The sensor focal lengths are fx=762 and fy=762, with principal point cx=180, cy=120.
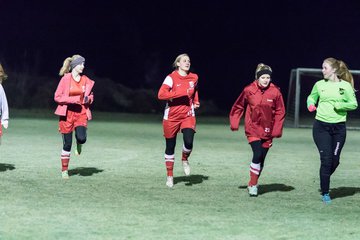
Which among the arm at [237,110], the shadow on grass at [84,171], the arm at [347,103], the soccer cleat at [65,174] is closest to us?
the arm at [347,103]

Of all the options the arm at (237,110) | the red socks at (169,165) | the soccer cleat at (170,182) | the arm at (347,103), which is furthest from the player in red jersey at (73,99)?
the arm at (347,103)

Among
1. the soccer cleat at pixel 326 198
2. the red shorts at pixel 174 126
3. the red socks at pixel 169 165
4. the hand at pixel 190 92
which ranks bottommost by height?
the soccer cleat at pixel 326 198

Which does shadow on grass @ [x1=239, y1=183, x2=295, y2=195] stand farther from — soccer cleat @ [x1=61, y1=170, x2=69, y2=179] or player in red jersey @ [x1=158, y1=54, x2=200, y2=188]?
soccer cleat @ [x1=61, y1=170, x2=69, y2=179]

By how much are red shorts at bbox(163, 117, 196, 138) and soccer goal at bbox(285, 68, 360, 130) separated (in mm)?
16641

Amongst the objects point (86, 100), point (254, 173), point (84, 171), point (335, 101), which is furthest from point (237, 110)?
point (84, 171)

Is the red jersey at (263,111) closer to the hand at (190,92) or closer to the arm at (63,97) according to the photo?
the hand at (190,92)

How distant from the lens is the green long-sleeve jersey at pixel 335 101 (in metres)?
9.64

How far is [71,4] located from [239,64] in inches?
384

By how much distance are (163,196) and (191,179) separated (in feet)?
6.72

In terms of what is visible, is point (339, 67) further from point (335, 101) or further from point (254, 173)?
point (254, 173)

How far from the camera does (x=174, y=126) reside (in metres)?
11.2

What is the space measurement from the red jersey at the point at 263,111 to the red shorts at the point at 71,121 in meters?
2.57

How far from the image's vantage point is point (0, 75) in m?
11.2

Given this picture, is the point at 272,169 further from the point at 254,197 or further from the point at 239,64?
the point at 239,64
